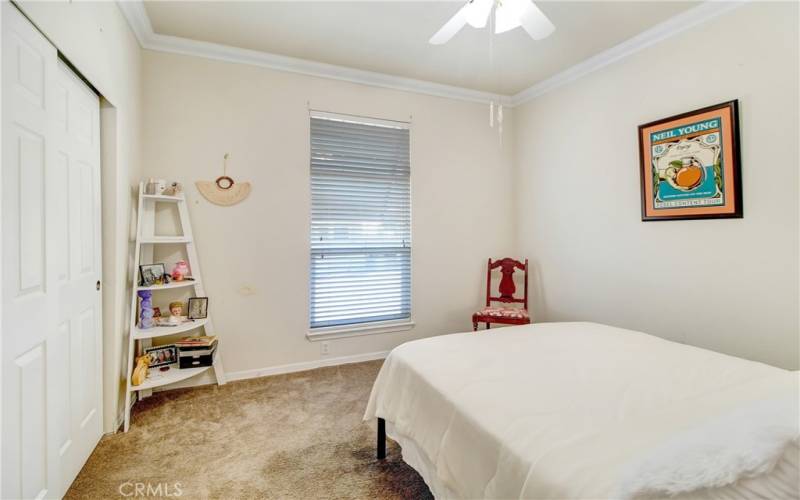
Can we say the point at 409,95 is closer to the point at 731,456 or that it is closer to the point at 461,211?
the point at 461,211

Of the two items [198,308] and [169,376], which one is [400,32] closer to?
[198,308]

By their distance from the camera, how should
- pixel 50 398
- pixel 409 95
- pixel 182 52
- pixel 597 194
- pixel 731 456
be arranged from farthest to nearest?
pixel 409 95, pixel 597 194, pixel 182 52, pixel 50 398, pixel 731 456

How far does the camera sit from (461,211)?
12.6 feet

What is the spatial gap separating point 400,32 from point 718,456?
2.88m

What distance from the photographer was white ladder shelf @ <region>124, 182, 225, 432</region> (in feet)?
7.80

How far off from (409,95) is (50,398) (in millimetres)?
3321

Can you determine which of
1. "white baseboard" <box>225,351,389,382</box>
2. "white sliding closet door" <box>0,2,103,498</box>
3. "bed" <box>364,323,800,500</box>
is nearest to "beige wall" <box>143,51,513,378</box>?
"white baseboard" <box>225,351,389,382</box>

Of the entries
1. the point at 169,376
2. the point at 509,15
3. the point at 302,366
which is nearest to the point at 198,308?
the point at 169,376

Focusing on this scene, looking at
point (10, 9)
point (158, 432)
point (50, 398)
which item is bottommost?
point (158, 432)

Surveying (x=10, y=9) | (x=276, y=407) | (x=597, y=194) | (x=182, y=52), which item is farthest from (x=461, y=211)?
(x=10, y=9)

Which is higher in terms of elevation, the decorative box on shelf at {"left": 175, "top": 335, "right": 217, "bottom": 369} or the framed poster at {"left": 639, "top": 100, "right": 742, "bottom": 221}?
the framed poster at {"left": 639, "top": 100, "right": 742, "bottom": 221}

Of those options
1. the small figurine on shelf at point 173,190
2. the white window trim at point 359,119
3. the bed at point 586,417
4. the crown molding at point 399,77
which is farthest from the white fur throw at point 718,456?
the white window trim at point 359,119

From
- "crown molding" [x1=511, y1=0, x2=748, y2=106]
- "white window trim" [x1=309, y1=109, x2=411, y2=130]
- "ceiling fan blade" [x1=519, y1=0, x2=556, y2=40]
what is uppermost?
"crown molding" [x1=511, y1=0, x2=748, y2=106]

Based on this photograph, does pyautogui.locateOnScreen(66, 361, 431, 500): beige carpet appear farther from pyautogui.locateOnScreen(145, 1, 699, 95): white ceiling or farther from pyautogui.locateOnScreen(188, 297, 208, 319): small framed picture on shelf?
pyautogui.locateOnScreen(145, 1, 699, 95): white ceiling
